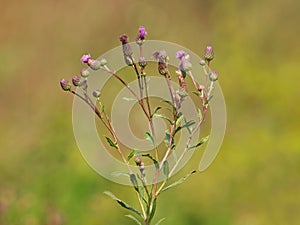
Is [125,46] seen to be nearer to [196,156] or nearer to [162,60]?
[162,60]

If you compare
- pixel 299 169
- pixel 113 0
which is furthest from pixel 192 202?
pixel 113 0

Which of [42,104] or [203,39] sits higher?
[203,39]

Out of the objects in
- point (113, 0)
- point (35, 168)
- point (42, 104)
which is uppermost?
point (113, 0)

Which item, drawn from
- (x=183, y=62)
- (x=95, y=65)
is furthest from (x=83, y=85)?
(x=183, y=62)

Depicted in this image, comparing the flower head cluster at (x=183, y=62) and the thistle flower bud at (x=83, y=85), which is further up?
the flower head cluster at (x=183, y=62)

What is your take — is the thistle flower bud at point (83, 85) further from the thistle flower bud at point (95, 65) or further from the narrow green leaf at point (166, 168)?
the narrow green leaf at point (166, 168)

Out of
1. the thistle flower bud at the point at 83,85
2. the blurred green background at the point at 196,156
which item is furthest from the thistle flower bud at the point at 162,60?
the blurred green background at the point at 196,156

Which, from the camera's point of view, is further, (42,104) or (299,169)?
(42,104)

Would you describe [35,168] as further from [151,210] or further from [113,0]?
[113,0]
